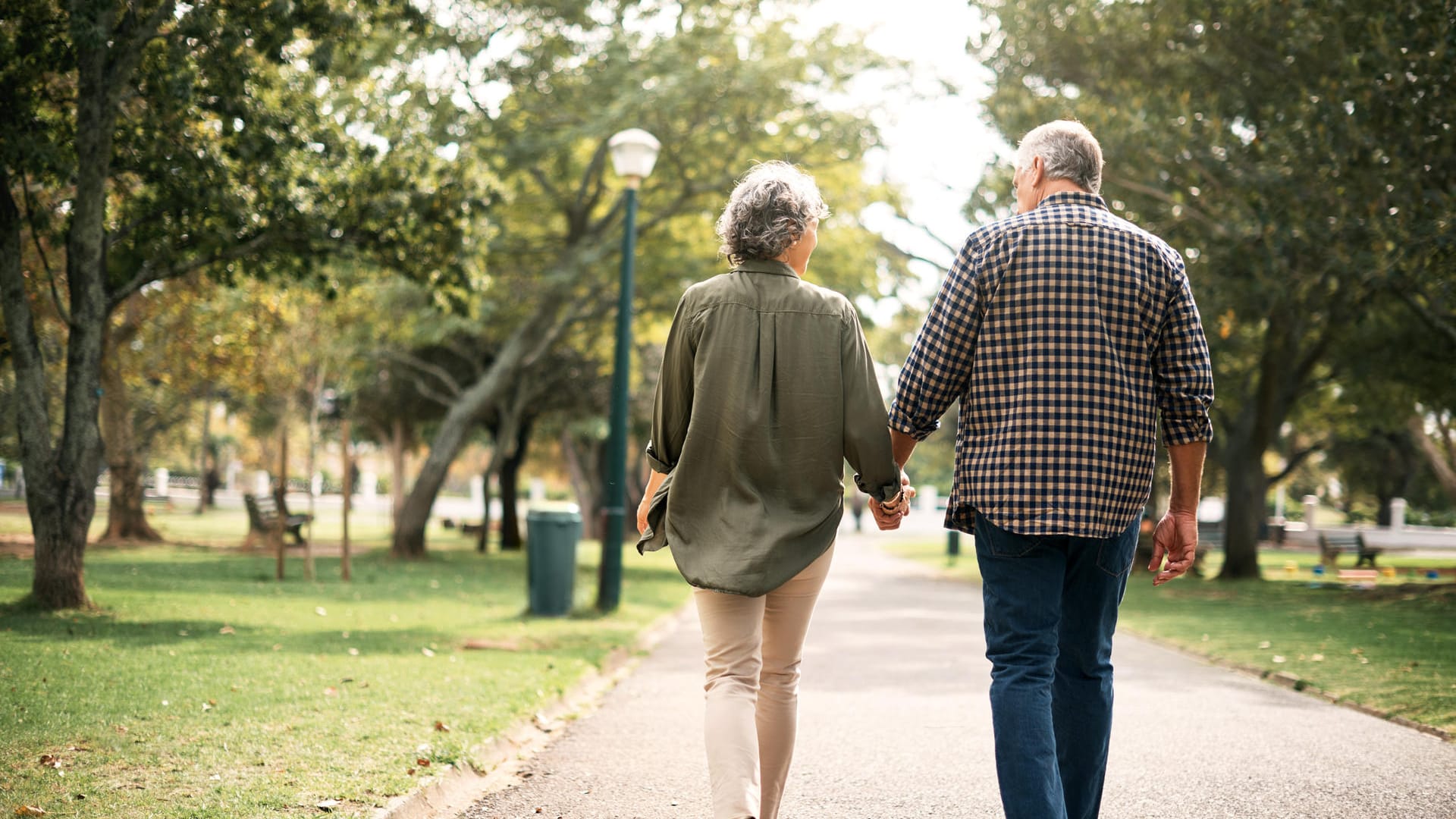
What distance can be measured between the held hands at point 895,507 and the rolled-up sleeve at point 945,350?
0.72 ft

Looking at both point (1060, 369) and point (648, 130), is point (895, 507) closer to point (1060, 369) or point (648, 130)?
point (1060, 369)

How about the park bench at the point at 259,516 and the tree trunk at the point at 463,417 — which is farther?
the tree trunk at the point at 463,417

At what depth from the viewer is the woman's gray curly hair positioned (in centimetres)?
345

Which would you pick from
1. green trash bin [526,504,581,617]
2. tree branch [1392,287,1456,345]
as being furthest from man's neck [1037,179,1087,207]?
tree branch [1392,287,1456,345]

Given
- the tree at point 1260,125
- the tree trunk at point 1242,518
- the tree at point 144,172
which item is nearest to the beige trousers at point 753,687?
the tree at point 144,172

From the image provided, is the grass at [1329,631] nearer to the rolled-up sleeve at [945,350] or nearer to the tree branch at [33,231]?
the rolled-up sleeve at [945,350]

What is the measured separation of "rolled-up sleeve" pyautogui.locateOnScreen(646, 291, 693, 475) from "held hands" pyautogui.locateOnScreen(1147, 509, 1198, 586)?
135 cm

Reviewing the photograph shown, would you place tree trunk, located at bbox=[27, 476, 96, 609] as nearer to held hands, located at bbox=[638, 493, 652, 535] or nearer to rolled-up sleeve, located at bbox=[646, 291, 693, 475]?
held hands, located at bbox=[638, 493, 652, 535]

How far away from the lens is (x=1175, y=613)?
14.2 m

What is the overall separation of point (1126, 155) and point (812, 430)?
41.3ft

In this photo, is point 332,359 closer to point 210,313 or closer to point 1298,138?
point 210,313

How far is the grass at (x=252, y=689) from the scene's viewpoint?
4.15m

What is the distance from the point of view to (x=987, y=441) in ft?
10.6

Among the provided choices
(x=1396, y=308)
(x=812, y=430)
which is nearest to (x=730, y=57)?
(x=1396, y=308)
